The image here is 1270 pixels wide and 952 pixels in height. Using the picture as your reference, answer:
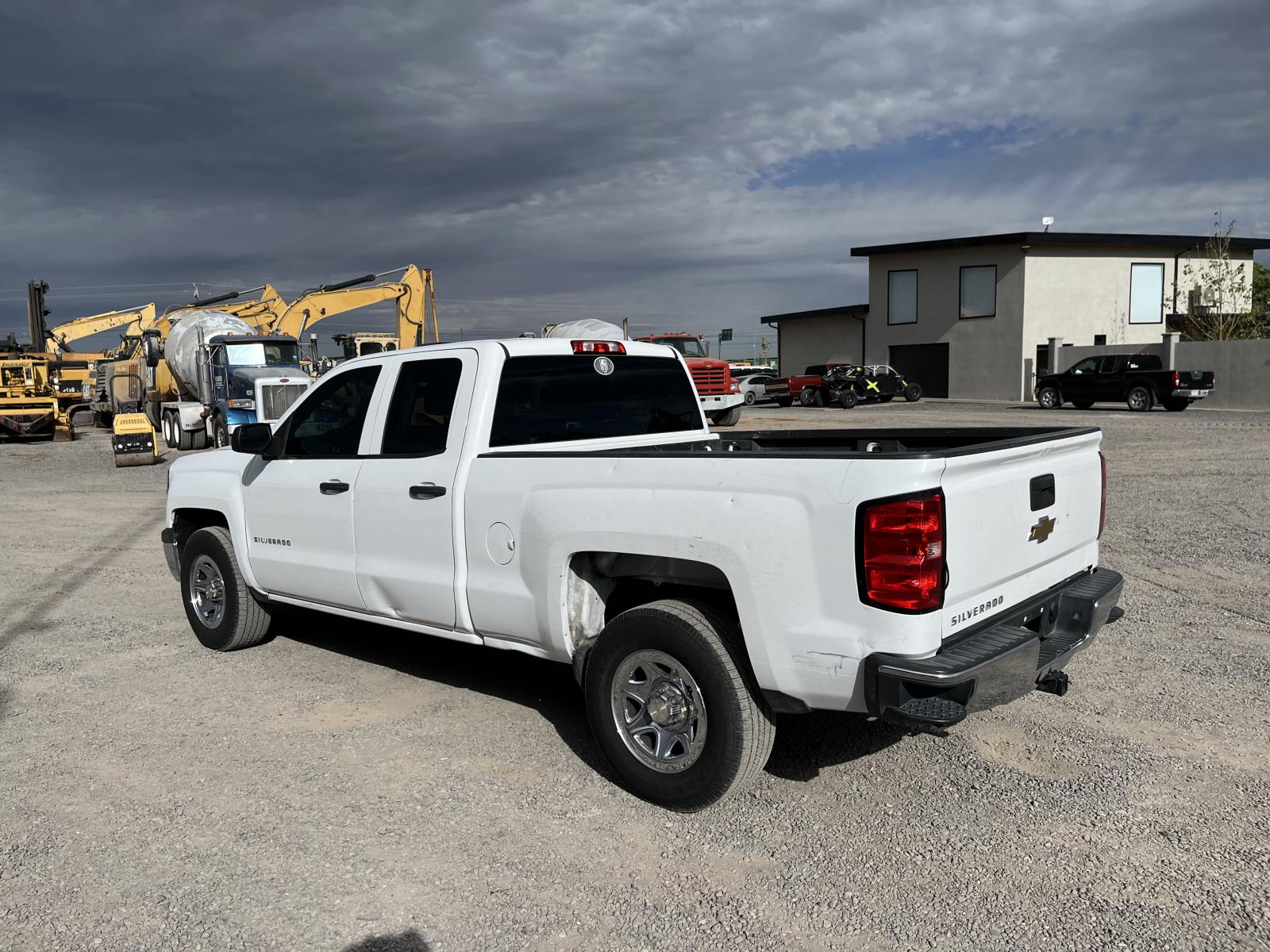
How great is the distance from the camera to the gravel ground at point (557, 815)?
3.23 m

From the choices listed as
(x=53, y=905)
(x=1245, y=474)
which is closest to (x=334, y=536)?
(x=53, y=905)

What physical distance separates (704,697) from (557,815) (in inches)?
31.3

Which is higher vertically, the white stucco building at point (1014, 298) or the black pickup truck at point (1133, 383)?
the white stucco building at point (1014, 298)

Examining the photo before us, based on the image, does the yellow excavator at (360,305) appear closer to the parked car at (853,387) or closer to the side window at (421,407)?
the parked car at (853,387)

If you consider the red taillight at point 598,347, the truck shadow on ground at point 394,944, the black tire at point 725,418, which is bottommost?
the truck shadow on ground at point 394,944

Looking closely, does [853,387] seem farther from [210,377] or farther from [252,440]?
[252,440]

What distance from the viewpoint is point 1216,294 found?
40.0m

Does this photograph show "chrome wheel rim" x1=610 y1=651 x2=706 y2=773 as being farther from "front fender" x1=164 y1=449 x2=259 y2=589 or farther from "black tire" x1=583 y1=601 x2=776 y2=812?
"front fender" x1=164 y1=449 x2=259 y2=589

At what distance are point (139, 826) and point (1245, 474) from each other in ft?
47.3

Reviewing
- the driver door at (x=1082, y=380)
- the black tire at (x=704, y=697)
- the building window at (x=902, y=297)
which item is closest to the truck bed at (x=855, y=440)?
the black tire at (x=704, y=697)

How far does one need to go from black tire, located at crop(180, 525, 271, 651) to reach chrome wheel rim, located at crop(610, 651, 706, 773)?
3.14 metres

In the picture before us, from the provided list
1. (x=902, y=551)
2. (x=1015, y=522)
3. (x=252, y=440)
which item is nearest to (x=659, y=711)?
(x=902, y=551)

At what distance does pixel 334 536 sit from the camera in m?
5.36

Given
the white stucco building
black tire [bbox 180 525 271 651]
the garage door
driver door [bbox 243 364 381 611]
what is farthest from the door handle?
the garage door
